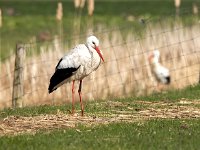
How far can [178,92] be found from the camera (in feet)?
55.4

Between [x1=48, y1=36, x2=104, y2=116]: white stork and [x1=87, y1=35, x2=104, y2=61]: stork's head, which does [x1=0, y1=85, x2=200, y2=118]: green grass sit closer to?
[x1=48, y1=36, x2=104, y2=116]: white stork

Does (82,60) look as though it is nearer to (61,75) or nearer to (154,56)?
(61,75)

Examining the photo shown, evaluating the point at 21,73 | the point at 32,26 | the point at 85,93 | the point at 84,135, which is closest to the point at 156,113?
the point at 84,135

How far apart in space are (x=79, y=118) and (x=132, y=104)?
2.02 m

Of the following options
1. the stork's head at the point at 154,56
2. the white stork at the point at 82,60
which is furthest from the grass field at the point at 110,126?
the stork's head at the point at 154,56

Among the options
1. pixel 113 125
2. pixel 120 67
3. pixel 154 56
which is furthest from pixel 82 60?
pixel 154 56

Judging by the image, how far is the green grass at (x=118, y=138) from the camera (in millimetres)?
10625

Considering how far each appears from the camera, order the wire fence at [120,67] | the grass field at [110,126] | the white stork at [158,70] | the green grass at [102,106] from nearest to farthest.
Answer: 1. the grass field at [110,126]
2. the green grass at [102,106]
3. the wire fence at [120,67]
4. the white stork at [158,70]

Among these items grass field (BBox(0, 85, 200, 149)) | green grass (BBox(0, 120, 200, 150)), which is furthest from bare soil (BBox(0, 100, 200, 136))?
green grass (BBox(0, 120, 200, 150))

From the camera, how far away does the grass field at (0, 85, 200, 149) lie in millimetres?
10773

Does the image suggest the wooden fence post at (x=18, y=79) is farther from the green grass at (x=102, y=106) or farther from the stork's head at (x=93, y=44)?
the stork's head at (x=93, y=44)

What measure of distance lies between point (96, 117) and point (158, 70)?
291 inches

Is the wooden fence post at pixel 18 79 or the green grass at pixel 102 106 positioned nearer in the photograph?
the green grass at pixel 102 106

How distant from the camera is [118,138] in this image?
437 inches
